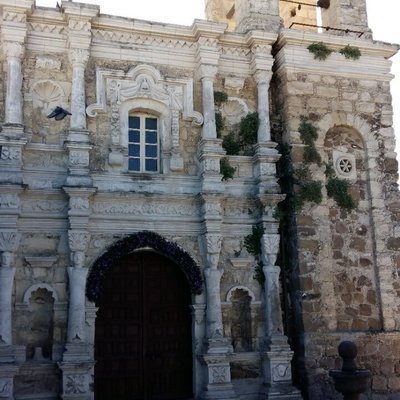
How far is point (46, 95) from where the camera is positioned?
1010cm

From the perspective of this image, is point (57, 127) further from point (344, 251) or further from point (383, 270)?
point (383, 270)

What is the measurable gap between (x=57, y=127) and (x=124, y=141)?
3.74ft

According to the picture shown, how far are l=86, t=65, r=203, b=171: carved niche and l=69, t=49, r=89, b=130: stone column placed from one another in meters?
0.18

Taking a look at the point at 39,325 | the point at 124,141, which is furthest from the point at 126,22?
the point at 39,325

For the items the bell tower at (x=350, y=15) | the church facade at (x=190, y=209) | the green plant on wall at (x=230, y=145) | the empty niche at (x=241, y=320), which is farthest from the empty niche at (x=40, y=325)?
the bell tower at (x=350, y=15)

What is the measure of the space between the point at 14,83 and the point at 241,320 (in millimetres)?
5481

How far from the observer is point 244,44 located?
445 inches

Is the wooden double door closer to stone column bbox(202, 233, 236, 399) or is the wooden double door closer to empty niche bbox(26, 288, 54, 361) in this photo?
stone column bbox(202, 233, 236, 399)

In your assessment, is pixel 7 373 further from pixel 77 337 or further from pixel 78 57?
pixel 78 57

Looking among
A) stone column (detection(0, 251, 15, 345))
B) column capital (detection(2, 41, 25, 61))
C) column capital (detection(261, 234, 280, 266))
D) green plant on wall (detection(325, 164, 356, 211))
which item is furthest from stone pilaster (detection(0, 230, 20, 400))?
green plant on wall (detection(325, 164, 356, 211))

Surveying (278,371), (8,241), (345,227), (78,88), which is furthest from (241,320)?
(78,88)

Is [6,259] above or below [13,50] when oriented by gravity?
below

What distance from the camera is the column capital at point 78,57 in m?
10.1

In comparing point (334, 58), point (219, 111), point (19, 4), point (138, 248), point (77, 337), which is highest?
point (19, 4)
